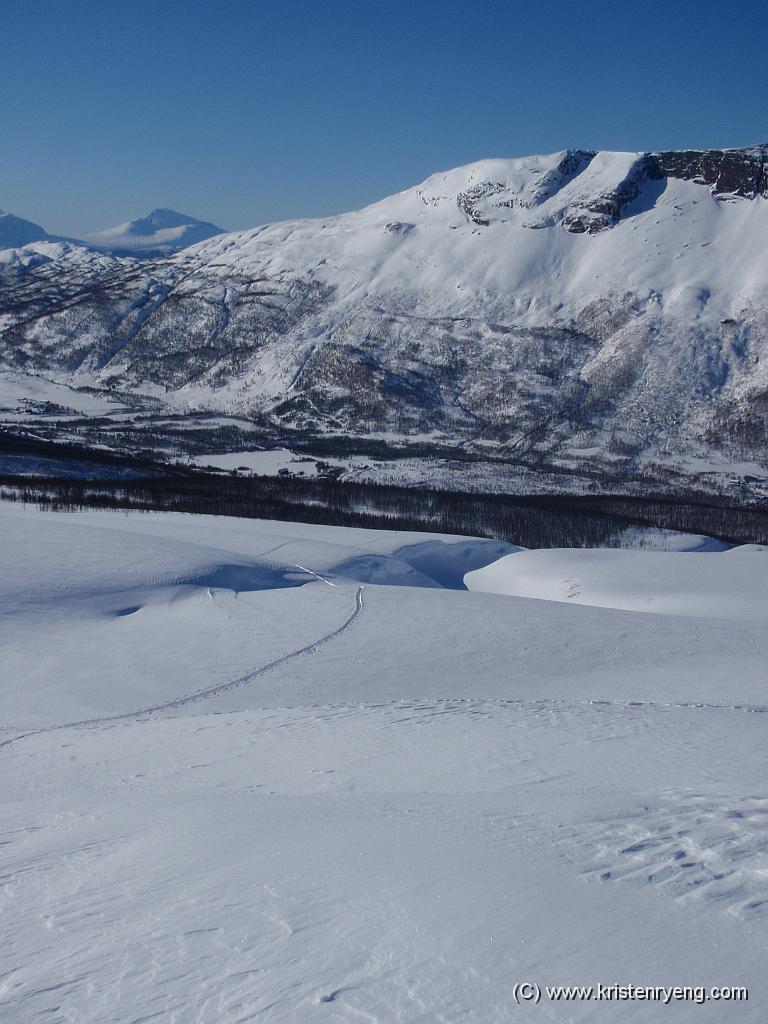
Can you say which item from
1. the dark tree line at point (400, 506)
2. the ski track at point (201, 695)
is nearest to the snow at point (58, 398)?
the dark tree line at point (400, 506)

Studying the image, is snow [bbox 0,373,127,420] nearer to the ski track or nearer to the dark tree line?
the dark tree line

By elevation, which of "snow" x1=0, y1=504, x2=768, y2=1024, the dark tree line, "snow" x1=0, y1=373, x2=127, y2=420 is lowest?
the dark tree line

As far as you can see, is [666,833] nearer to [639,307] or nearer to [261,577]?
[261,577]

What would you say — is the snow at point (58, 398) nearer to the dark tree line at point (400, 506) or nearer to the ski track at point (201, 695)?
the dark tree line at point (400, 506)

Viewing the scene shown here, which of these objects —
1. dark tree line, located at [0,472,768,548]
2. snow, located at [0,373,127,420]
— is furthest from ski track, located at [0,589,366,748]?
snow, located at [0,373,127,420]

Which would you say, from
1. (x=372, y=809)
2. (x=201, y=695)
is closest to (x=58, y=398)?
(x=201, y=695)

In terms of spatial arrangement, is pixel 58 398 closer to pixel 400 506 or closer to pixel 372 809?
pixel 400 506

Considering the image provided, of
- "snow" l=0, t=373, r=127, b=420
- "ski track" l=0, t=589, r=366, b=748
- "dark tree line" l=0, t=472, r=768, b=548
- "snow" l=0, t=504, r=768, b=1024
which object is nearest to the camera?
"snow" l=0, t=504, r=768, b=1024

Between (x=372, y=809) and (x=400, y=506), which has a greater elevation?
(x=372, y=809)
